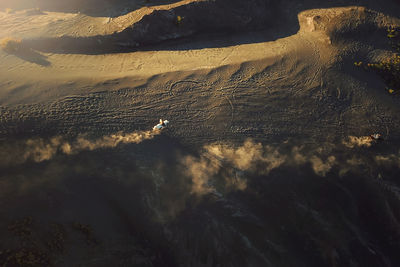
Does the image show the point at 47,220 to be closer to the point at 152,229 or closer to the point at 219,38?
the point at 152,229

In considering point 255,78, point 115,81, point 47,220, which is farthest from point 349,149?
point 47,220

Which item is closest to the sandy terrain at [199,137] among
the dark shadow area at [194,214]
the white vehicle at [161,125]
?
the dark shadow area at [194,214]

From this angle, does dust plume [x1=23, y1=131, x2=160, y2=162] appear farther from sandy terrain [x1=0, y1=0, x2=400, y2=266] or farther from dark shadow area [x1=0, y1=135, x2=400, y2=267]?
dark shadow area [x1=0, y1=135, x2=400, y2=267]

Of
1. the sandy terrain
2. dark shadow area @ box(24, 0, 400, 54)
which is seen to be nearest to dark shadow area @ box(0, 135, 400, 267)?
the sandy terrain

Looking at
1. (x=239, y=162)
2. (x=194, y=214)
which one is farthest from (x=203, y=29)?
(x=194, y=214)

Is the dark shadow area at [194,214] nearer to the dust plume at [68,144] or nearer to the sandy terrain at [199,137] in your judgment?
the sandy terrain at [199,137]

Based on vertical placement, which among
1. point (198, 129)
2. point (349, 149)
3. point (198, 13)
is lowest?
point (349, 149)
